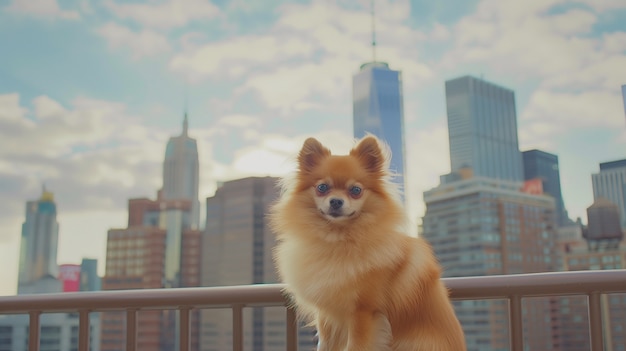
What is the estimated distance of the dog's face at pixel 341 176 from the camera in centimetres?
172

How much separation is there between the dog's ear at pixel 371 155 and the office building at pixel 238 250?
61.3 meters

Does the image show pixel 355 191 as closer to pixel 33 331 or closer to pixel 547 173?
pixel 33 331

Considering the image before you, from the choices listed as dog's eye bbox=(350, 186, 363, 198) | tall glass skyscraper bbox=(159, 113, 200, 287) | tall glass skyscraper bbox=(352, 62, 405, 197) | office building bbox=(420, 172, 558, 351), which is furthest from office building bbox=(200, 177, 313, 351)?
dog's eye bbox=(350, 186, 363, 198)

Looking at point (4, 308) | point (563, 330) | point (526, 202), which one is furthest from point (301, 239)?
point (526, 202)

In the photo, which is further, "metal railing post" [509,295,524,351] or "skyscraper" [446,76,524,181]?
"skyscraper" [446,76,524,181]

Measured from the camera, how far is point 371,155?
1.81 meters

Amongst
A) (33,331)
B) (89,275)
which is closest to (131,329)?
(33,331)

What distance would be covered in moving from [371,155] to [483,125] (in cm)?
8179

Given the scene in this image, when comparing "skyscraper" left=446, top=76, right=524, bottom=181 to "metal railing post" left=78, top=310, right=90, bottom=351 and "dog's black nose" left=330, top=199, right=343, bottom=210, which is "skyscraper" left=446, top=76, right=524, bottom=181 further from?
"dog's black nose" left=330, top=199, right=343, bottom=210

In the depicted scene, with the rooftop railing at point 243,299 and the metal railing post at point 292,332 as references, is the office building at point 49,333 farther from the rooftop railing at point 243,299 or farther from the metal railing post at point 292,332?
the metal railing post at point 292,332

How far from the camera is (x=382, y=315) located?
5.19 feet

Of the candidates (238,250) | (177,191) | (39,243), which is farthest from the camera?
(177,191)

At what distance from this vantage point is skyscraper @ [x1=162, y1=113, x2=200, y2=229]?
88125 millimetres

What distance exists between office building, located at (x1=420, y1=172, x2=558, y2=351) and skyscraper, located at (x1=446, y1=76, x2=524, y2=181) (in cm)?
944
